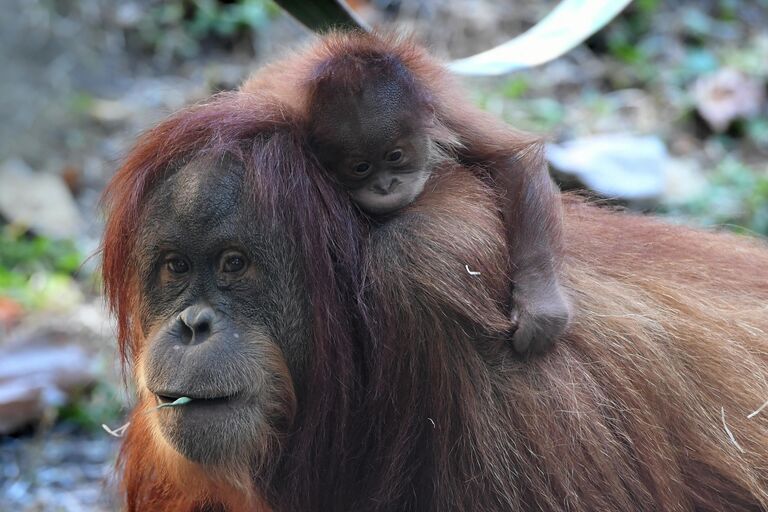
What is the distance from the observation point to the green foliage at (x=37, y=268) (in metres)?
5.84

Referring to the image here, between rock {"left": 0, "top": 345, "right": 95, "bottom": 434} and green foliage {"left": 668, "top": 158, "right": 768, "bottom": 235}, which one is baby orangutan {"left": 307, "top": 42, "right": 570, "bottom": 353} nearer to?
rock {"left": 0, "top": 345, "right": 95, "bottom": 434}

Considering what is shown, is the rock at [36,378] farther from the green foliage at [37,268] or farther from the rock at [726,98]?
the rock at [726,98]

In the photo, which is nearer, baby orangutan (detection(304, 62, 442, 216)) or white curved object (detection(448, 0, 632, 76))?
baby orangutan (detection(304, 62, 442, 216))

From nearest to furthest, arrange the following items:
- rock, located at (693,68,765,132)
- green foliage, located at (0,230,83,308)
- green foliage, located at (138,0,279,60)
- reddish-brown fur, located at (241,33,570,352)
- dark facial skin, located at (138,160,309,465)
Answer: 1. dark facial skin, located at (138,160,309,465)
2. reddish-brown fur, located at (241,33,570,352)
3. green foliage, located at (0,230,83,308)
4. rock, located at (693,68,765,132)
5. green foliage, located at (138,0,279,60)

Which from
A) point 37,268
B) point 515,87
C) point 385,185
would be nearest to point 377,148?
point 385,185

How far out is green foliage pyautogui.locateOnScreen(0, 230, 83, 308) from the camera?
584cm

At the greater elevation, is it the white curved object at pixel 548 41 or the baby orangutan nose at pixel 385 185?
the white curved object at pixel 548 41

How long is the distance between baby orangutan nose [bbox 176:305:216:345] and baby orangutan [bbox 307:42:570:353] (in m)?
0.52

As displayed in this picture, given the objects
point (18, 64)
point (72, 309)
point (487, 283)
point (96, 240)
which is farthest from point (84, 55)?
point (487, 283)

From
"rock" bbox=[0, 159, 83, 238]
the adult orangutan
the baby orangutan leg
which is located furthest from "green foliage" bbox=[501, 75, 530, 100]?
the baby orangutan leg

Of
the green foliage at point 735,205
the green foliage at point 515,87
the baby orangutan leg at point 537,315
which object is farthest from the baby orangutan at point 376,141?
the green foliage at point 515,87

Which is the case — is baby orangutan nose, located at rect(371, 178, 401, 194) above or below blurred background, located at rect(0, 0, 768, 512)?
above

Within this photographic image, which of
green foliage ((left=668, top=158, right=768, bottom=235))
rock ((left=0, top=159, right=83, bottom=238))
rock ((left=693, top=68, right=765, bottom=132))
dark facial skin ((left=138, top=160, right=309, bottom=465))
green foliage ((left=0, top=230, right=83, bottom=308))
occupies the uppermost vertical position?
dark facial skin ((left=138, top=160, right=309, bottom=465))

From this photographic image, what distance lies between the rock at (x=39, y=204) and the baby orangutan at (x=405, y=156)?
13.9 ft
